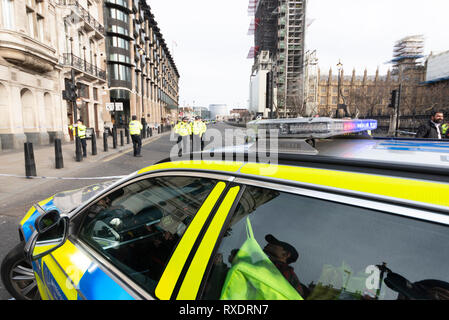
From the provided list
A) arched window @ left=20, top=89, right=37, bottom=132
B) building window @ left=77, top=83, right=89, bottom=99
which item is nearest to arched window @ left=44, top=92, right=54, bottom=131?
arched window @ left=20, top=89, right=37, bottom=132

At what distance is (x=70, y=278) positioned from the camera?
1.48 metres

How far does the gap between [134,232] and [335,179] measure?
1.46 meters

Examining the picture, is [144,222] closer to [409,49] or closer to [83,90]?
[83,90]

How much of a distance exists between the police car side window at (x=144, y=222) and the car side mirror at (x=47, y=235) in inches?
5.7

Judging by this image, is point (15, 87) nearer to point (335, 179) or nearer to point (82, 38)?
point (82, 38)

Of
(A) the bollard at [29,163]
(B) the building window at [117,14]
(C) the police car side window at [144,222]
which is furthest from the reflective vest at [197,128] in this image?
(B) the building window at [117,14]

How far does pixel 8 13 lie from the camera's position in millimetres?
14414

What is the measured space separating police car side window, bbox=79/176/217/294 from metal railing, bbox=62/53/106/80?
23524 mm

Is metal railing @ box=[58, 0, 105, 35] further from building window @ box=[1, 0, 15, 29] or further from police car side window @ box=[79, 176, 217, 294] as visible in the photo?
police car side window @ box=[79, 176, 217, 294]

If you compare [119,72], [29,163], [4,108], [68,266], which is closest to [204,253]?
[68,266]

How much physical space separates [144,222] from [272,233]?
1.17 m

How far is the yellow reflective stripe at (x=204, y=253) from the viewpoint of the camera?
1.09m

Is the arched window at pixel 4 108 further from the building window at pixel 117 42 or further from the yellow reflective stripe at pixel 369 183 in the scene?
the building window at pixel 117 42

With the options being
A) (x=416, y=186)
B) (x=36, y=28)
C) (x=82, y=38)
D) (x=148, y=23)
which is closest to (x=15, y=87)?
(x=36, y=28)
